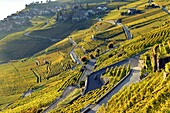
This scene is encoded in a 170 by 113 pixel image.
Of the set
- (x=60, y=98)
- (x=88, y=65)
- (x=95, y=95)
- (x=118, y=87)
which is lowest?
(x=60, y=98)

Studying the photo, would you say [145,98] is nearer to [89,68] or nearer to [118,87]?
[118,87]

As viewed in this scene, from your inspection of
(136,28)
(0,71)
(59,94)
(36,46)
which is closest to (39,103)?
(59,94)

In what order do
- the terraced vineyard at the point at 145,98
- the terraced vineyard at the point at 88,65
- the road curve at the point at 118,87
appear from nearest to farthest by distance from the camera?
the terraced vineyard at the point at 145,98
the terraced vineyard at the point at 88,65
the road curve at the point at 118,87

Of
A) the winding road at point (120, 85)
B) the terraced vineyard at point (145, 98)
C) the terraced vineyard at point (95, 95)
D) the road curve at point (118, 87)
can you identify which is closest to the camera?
the terraced vineyard at point (145, 98)

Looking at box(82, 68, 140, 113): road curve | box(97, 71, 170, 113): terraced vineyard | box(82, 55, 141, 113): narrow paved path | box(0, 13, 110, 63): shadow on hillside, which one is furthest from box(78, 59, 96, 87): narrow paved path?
box(0, 13, 110, 63): shadow on hillside

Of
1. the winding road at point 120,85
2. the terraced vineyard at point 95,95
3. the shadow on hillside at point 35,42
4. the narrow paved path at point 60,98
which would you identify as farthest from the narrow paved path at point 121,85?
the shadow on hillside at point 35,42

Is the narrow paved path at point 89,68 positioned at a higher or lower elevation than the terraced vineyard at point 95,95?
lower

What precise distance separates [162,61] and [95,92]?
11819 mm

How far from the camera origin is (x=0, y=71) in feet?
414

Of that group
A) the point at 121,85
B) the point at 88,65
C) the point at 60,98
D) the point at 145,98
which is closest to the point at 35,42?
the point at 88,65

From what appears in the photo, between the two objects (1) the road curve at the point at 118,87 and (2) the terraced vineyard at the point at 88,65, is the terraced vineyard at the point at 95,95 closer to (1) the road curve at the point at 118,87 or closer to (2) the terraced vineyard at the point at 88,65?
(2) the terraced vineyard at the point at 88,65

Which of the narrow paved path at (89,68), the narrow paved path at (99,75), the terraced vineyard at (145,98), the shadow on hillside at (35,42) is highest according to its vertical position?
the terraced vineyard at (145,98)

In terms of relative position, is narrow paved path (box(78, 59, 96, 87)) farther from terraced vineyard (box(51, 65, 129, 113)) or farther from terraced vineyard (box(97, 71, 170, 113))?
terraced vineyard (box(97, 71, 170, 113))

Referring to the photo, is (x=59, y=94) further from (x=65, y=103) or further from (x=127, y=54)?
Answer: (x=127, y=54)
